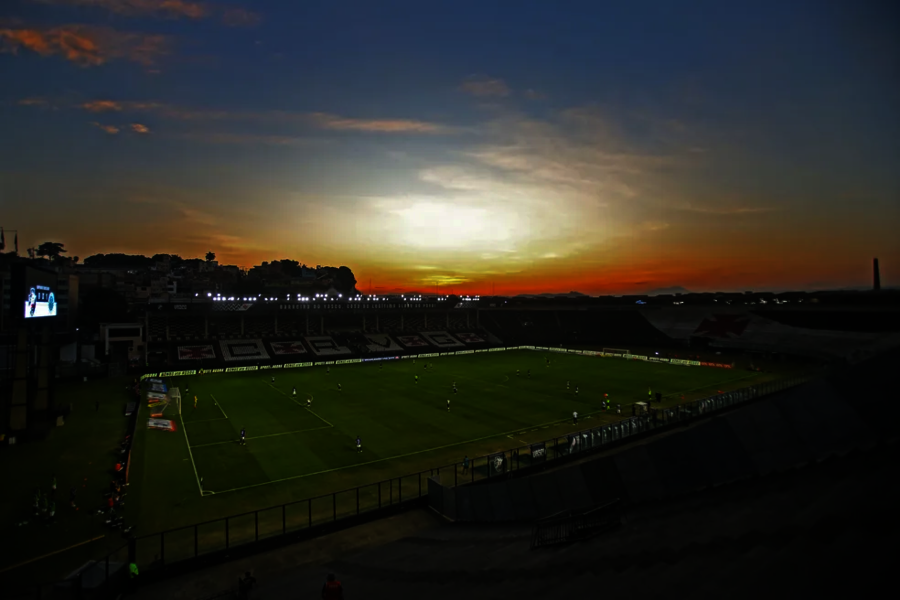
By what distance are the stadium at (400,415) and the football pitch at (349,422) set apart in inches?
7.6

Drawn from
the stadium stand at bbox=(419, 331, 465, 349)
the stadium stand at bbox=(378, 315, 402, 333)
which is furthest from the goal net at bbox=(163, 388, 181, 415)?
the stadium stand at bbox=(378, 315, 402, 333)

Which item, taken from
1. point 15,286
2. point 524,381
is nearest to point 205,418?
point 15,286

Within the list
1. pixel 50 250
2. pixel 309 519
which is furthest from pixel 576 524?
pixel 50 250

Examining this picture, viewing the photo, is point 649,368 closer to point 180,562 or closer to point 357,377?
point 357,377

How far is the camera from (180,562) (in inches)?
632

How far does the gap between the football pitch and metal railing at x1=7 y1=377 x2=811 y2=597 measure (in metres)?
1.48

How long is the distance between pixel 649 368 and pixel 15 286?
65.8m

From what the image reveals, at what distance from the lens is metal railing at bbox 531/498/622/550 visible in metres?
12.6

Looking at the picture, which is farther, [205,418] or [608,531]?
[205,418]

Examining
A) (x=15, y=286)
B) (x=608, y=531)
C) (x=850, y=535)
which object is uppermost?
(x=15, y=286)

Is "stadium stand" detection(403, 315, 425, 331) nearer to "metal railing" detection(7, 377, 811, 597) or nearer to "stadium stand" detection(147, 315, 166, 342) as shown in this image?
"stadium stand" detection(147, 315, 166, 342)

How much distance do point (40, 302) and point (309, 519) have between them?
29583mm

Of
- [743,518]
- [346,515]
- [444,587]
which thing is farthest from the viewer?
[346,515]

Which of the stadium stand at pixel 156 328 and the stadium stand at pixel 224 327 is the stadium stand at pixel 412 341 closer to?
the stadium stand at pixel 224 327
